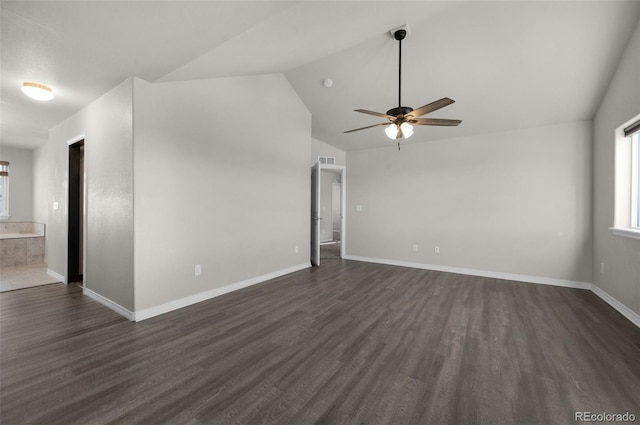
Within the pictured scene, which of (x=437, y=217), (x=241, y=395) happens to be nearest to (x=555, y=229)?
(x=437, y=217)

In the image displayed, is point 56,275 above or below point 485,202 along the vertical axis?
below

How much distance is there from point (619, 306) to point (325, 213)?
687cm

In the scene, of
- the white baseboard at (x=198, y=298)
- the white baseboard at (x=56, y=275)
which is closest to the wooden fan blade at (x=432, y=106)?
the white baseboard at (x=198, y=298)

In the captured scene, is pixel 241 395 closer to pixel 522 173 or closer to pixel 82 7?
pixel 82 7

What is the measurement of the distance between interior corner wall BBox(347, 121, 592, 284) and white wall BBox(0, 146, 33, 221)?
24.5ft

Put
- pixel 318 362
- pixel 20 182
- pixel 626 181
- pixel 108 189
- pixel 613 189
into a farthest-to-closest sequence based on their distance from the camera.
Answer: pixel 20 182 → pixel 613 189 → pixel 626 181 → pixel 108 189 → pixel 318 362

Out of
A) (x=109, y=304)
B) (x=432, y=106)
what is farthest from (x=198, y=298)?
(x=432, y=106)

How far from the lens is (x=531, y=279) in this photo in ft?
14.6

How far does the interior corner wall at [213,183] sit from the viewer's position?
9.37 ft

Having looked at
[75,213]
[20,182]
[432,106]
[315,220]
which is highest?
[432,106]

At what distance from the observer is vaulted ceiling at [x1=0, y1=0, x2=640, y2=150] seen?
202 centimetres

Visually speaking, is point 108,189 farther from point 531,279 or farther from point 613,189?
point 531,279

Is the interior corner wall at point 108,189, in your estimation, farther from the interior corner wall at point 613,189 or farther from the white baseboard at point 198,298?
the interior corner wall at point 613,189

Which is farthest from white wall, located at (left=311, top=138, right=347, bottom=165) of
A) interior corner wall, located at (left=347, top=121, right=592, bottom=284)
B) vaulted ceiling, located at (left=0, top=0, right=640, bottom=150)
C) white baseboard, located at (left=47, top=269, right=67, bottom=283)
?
white baseboard, located at (left=47, top=269, right=67, bottom=283)
